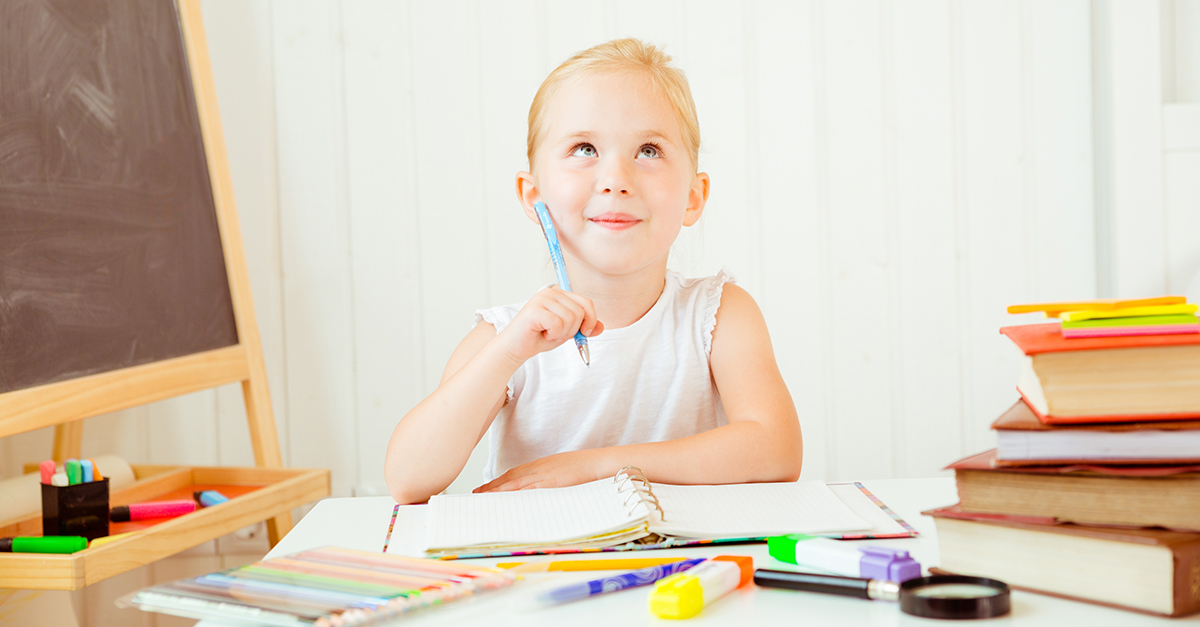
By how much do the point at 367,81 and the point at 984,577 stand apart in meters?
1.76

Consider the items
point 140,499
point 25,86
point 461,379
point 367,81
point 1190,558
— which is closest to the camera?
point 1190,558

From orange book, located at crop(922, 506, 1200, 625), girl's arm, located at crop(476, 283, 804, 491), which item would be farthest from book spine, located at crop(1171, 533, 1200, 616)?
girl's arm, located at crop(476, 283, 804, 491)

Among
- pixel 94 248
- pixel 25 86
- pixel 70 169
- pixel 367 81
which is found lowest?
pixel 94 248

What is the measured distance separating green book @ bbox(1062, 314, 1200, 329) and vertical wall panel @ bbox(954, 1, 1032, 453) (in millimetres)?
1547

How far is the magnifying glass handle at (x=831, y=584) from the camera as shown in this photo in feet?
1.68

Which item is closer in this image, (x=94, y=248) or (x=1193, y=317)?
(x=1193, y=317)

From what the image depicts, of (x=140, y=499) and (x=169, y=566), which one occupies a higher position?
(x=140, y=499)

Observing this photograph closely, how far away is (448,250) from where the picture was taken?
199 cm

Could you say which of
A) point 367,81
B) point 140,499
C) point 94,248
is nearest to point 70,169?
point 94,248

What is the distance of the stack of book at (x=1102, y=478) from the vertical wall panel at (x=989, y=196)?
5.14 feet

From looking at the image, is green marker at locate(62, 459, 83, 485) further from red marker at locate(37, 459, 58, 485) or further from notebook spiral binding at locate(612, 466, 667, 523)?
notebook spiral binding at locate(612, 466, 667, 523)

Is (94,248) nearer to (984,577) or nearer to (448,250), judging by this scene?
(448,250)

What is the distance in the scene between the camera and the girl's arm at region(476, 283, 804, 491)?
892 mm

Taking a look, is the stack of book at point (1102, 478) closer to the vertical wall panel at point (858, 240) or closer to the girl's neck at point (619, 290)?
the girl's neck at point (619, 290)
